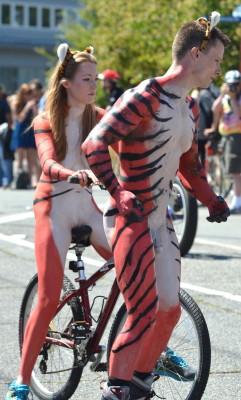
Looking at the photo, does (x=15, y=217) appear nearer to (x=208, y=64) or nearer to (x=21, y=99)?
(x=21, y=99)

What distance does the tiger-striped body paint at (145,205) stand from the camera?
445 cm

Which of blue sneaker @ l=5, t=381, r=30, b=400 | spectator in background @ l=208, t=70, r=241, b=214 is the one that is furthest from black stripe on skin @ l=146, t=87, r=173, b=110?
spectator in background @ l=208, t=70, r=241, b=214

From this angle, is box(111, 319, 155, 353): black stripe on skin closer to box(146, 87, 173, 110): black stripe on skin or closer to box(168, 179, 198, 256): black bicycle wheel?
box(146, 87, 173, 110): black stripe on skin

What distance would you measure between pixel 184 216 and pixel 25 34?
226ft

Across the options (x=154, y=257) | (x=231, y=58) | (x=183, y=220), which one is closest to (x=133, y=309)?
(x=154, y=257)

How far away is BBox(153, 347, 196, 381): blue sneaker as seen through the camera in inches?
190

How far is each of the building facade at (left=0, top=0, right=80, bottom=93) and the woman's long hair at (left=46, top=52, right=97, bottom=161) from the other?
235 ft

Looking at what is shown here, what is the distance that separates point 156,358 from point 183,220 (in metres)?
5.10

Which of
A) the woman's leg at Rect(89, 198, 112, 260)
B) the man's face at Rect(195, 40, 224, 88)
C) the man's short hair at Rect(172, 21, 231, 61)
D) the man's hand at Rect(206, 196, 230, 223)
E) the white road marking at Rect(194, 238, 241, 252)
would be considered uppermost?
the man's short hair at Rect(172, 21, 231, 61)

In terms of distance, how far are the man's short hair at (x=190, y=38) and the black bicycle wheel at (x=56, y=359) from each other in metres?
1.38

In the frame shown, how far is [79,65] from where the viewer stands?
5.29 metres

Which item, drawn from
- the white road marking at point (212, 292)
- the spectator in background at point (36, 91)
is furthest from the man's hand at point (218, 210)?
the spectator in background at point (36, 91)

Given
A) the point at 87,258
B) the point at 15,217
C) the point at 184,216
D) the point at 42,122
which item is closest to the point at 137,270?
the point at 42,122

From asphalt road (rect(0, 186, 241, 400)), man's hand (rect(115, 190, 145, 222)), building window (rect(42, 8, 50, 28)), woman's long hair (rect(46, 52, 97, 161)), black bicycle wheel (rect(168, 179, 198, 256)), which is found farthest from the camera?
building window (rect(42, 8, 50, 28))
